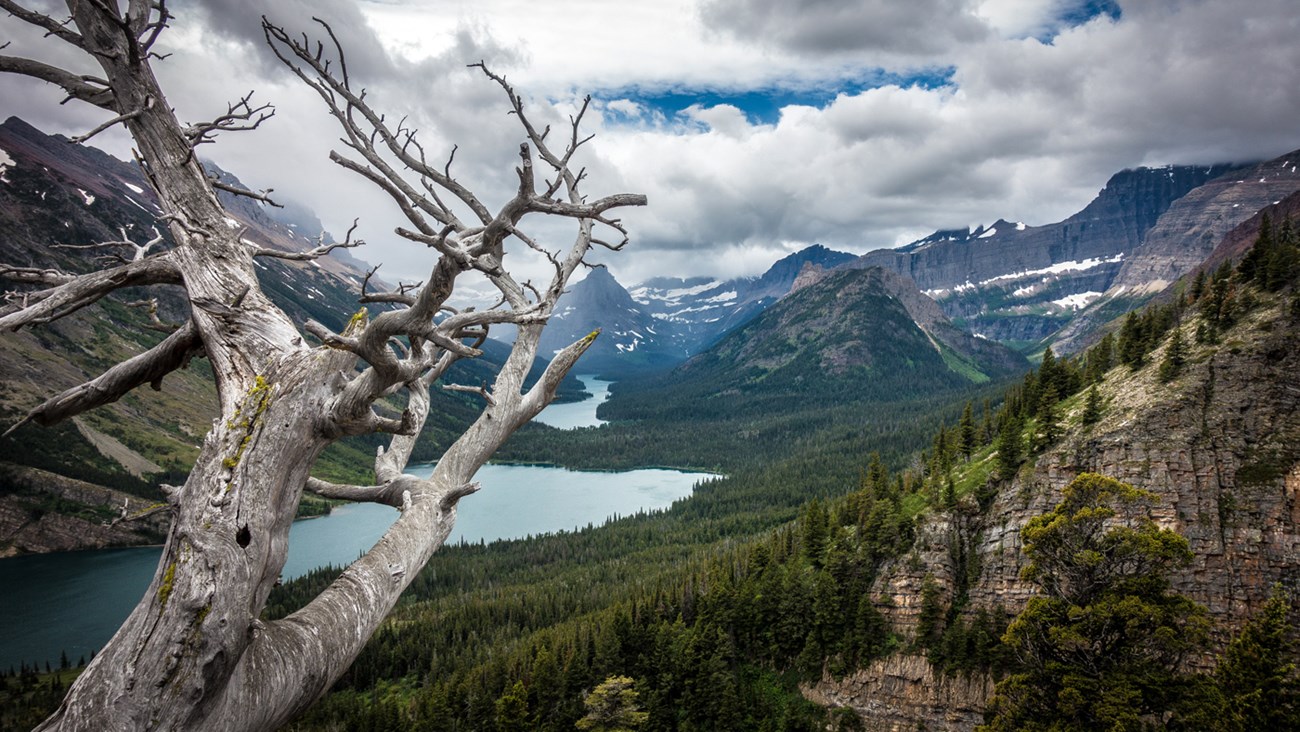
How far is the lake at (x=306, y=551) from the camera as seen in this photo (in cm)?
6347

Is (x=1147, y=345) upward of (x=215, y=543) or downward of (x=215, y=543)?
upward

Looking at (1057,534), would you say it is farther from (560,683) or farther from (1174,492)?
(560,683)

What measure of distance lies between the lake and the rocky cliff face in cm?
2921

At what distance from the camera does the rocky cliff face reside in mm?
28562

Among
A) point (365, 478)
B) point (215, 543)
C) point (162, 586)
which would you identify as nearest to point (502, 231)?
point (215, 543)

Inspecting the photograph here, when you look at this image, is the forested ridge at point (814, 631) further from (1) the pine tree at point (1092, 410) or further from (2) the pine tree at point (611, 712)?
(2) the pine tree at point (611, 712)

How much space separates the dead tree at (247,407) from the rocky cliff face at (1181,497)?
38.2 meters

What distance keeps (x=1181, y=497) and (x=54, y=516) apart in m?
135

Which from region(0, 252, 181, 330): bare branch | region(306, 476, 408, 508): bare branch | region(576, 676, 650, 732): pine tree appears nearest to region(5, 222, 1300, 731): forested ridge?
region(576, 676, 650, 732): pine tree

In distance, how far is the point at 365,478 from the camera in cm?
13862

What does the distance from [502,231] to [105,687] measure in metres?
3.24

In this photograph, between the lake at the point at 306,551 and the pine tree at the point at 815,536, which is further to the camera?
the lake at the point at 306,551

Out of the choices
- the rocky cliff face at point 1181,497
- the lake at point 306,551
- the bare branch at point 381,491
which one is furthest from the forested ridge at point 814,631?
the bare branch at point 381,491

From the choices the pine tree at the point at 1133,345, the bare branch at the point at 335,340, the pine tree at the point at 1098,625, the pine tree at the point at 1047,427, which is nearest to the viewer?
the bare branch at the point at 335,340
